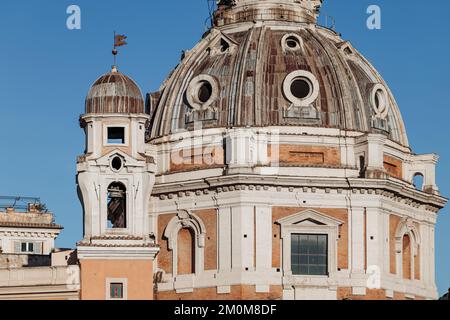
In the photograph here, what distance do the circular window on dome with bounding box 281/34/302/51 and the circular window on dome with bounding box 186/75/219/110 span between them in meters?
3.72

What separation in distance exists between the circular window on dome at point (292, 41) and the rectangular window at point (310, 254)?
895cm

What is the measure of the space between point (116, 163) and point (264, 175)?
664 cm

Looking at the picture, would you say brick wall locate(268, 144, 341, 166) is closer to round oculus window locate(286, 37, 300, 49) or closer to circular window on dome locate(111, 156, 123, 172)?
round oculus window locate(286, 37, 300, 49)

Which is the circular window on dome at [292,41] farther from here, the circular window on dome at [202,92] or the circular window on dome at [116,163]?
the circular window on dome at [116,163]

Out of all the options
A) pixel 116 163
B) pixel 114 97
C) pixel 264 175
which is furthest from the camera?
pixel 264 175

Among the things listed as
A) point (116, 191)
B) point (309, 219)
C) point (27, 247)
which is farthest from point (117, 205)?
point (27, 247)

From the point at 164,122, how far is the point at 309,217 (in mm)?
8553

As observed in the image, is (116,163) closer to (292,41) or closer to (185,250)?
(185,250)

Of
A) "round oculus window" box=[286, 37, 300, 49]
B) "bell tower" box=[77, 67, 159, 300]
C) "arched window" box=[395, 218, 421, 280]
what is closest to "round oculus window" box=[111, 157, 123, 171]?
"bell tower" box=[77, 67, 159, 300]

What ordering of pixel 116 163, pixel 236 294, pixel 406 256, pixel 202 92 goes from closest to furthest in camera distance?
pixel 116 163 < pixel 236 294 < pixel 406 256 < pixel 202 92

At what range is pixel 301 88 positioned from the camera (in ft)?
249

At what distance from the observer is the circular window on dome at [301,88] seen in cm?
7556

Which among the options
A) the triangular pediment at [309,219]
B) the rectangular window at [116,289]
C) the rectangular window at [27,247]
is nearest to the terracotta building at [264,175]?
the triangular pediment at [309,219]

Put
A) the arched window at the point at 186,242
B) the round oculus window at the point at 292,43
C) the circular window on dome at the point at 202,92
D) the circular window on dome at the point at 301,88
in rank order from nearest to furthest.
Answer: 1. the arched window at the point at 186,242
2. the circular window on dome at the point at 301,88
3. the circular window on dome at the point at 202,92
4. the round oculus window at the point at 292,43
